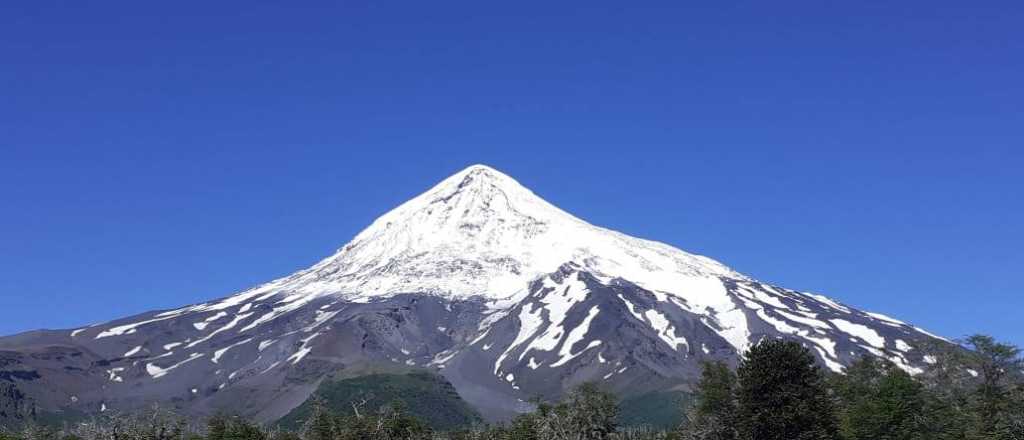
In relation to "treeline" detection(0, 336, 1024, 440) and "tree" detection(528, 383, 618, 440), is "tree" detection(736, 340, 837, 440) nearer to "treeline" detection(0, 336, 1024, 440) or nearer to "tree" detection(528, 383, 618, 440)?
"treeline" detection(0, 336, 1024, 440)

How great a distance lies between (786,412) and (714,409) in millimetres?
22737

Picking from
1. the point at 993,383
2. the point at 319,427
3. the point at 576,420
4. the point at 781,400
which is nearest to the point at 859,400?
the point at 993,383

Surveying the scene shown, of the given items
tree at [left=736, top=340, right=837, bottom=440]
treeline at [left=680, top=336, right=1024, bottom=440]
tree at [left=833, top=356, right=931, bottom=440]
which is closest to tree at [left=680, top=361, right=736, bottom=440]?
treeline at [left=680, top=336, right=1024, bottom=440]

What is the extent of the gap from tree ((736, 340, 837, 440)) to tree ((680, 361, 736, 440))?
3.68m

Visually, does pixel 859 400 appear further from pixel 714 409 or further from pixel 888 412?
pixel 714 409

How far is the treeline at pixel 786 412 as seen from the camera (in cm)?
10262

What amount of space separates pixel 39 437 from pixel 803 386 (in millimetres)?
83178

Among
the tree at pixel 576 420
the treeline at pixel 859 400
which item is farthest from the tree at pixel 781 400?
the tree at pixel 576 420

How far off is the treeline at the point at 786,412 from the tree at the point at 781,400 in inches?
→ 3.6

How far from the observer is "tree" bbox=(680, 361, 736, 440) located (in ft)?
360

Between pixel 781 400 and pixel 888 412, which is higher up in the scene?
pixel 888 412

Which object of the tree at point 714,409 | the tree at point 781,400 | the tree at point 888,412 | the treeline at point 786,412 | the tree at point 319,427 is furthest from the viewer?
the tree at point 319,427

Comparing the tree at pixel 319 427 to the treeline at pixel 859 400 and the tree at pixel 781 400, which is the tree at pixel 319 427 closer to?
the treeline at pixel 859 400

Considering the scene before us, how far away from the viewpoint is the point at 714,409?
403ft
